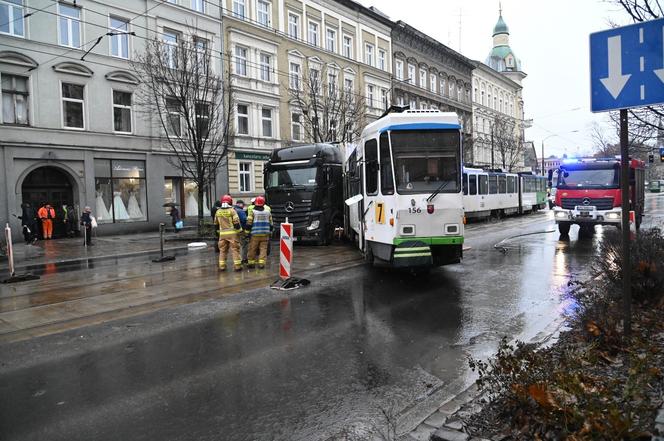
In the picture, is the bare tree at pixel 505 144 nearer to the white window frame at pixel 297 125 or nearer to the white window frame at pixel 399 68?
the white window frame at pixel 399 68

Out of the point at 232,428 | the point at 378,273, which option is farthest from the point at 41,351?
the point at 378,273

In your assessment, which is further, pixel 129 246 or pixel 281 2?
pixel 281 2

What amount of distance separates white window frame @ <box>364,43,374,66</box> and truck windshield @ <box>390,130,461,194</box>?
3309cm

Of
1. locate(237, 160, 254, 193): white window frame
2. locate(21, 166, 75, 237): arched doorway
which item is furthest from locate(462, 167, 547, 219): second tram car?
locate(21, 166, 75, 237): arched doorway

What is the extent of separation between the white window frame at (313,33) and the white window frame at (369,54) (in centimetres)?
631

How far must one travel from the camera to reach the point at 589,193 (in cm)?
1633

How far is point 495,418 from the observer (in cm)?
345

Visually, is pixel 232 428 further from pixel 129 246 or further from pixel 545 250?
pixel 129 246

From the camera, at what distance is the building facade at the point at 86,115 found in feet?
66.6

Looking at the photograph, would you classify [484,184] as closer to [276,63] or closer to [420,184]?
[276,63]

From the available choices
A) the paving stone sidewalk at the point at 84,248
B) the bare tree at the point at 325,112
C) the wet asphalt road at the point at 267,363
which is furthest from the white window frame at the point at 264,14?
the wet asphalt road at the point at 267,363

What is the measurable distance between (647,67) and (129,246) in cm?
1799

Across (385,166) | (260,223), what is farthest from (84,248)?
(385,166)

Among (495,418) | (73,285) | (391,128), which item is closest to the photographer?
(495,418)
